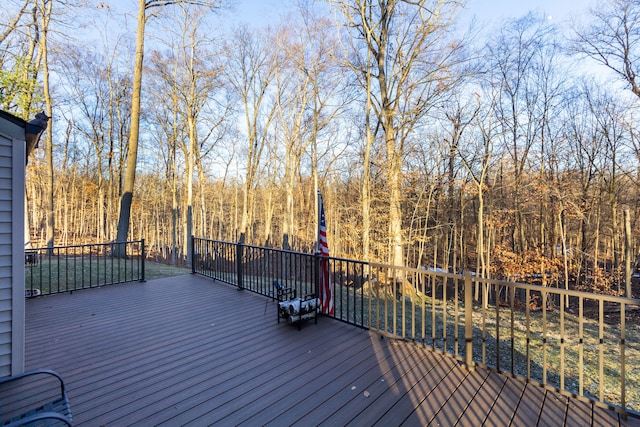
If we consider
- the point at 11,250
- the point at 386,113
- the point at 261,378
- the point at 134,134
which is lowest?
the point at 261,378

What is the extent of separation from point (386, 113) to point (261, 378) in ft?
28.2

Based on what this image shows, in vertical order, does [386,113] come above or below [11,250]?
above

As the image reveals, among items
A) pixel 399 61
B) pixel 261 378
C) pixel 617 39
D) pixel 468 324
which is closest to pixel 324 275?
pixel 261 378

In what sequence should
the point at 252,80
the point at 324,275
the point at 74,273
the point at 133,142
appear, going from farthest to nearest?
the point at 252,80, the point at 133,142, the point at 74,273, the point at 324,275

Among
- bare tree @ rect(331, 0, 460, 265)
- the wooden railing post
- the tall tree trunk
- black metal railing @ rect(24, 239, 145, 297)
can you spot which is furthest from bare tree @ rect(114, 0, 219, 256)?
the wooden railing post

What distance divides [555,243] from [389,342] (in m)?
13.8

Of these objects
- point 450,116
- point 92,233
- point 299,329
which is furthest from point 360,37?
point 92,233

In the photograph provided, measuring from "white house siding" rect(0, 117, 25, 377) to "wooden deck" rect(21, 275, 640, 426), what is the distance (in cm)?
30

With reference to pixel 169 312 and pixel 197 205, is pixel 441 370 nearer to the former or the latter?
pixel 169 312

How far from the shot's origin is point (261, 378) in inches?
102

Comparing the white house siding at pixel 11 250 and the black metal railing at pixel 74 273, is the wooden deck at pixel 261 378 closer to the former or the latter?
the white house siding at pixel 11 250

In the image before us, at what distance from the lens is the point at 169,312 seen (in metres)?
4.35

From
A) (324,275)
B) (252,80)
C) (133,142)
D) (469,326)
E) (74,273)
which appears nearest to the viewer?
(469,326)

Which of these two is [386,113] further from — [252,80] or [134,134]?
[252,80]
